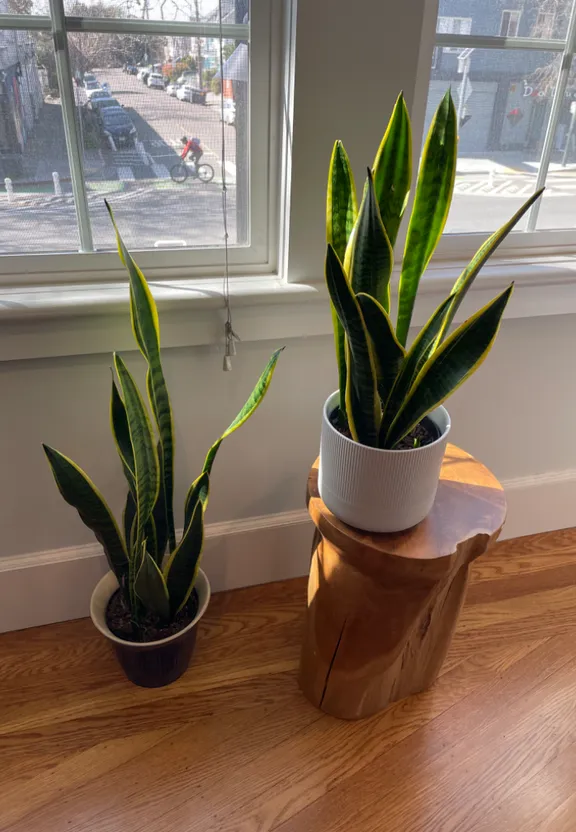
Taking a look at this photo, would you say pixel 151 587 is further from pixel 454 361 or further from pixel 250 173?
pixel 250 173

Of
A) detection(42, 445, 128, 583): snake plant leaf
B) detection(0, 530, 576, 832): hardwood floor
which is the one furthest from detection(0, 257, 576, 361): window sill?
detection(0, 530, 576, 832): hardwood floor

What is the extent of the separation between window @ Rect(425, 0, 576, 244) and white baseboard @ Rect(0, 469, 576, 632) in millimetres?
681

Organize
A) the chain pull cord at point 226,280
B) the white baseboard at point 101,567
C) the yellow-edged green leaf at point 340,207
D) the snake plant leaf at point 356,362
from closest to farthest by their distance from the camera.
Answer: the snake plant leaf at point 356,362
the yellow-edged green leaf at point 340,207
the chain pull cord at point 226,280
the white baseboard at point 101,567

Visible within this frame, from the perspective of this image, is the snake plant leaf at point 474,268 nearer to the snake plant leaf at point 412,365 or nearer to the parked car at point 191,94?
the snake plant leaf at point 412,365

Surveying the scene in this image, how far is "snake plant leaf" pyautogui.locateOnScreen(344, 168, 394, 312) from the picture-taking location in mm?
805

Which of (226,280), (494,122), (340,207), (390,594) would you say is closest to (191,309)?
(226,280)

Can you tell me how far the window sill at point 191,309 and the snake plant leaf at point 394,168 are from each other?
0.30 meters

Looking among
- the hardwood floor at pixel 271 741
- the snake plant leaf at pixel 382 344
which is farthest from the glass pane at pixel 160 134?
the hardwood floor at pixel 271 741

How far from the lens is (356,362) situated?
2.90 feet

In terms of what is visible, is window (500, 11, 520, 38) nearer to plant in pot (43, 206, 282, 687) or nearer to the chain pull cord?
the chain pull cord

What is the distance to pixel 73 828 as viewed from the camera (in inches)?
41.7

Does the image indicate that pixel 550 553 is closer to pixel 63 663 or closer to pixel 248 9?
pixel 63 663

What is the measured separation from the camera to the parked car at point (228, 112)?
1.14 metres

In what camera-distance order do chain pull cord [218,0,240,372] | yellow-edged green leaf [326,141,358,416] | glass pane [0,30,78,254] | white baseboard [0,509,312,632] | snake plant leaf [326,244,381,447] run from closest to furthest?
snake plant leaf [326,244,381,447] → yellow-edged green leaf [326,141,358,416] → glass pane [0,30,78,254] → chain pull cord [218,0,240,372] → white baseboard [0,509,312,632]
